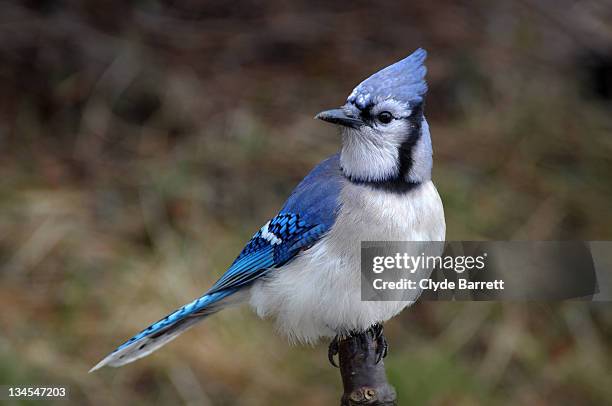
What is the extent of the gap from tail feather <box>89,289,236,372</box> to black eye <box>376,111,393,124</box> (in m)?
0.65

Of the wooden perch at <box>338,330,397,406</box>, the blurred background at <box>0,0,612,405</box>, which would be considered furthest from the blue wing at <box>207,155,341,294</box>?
the blurred background at <box>0,0,612,405</box>

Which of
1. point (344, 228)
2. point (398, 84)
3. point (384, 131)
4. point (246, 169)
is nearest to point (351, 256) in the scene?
point (344, 228)

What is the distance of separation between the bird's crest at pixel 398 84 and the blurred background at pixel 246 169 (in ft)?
5.51

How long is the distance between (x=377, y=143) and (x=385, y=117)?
8cm

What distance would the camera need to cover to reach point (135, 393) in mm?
3572

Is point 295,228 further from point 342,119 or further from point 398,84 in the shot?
point 398,84

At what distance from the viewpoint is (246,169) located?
4.46m

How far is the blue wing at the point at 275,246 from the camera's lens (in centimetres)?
227

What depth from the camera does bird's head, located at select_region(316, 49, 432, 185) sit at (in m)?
1.96

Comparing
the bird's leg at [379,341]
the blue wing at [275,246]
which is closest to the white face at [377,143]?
the blue wing at [275,246]

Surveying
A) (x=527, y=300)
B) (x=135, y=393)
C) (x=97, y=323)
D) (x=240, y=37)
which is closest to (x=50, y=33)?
(x=240, y=37)

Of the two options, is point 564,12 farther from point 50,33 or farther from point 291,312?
point 291,312

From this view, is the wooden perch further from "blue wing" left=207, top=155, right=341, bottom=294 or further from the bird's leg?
"blue wing" left=207, top=155, right=341, bottom=294

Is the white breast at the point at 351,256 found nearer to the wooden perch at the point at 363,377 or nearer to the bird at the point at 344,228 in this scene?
the bird at the point at 344,228
